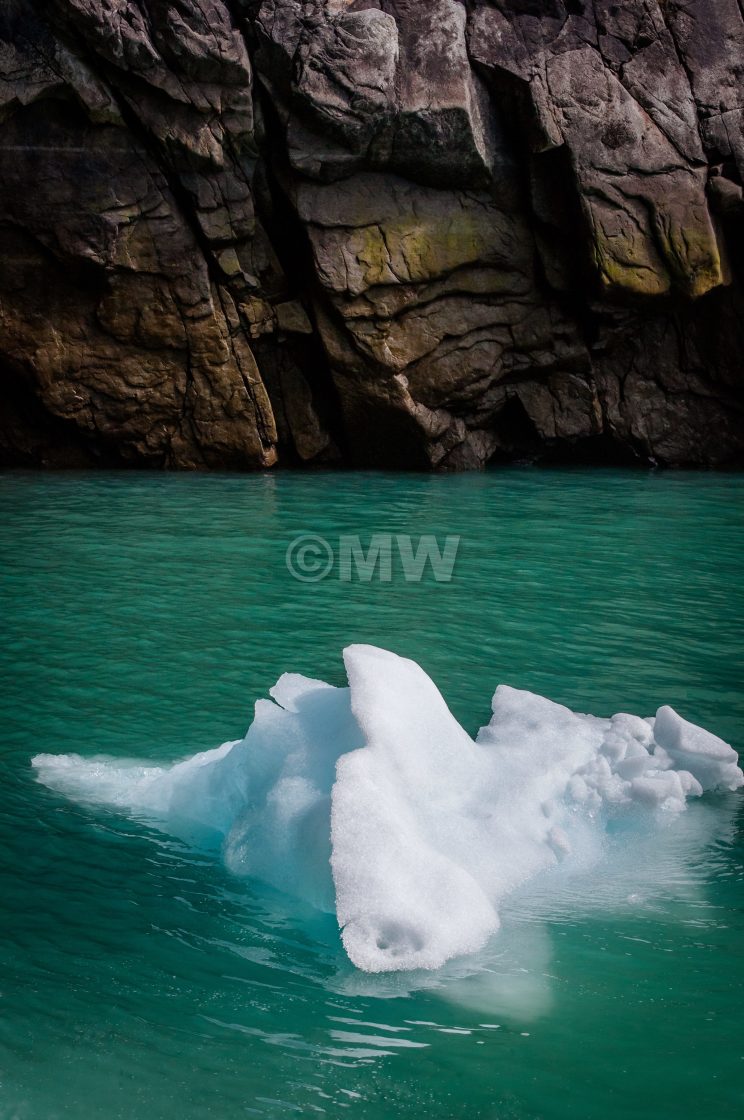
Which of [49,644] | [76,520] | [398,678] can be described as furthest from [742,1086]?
[76,520]

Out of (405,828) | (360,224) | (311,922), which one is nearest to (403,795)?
(405,828)

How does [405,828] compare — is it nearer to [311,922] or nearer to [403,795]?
[403,795]

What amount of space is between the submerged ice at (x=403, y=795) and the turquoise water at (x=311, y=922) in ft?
0.34

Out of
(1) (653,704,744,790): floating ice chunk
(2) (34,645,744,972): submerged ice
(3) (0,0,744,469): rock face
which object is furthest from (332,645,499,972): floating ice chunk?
(3) (0,0,744,469): rock face

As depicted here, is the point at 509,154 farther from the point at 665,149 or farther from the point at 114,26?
the point at 114,26

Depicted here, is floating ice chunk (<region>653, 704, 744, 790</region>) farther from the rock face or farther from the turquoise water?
the rock face

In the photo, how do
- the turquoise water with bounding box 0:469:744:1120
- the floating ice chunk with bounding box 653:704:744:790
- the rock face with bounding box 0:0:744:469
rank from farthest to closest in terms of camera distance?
the rock face with bounding box 0:0:744:469 → the floating ice chunk with bounding box 653:704:744:790 → the turquoise water with bounding box 0:469:744:1120

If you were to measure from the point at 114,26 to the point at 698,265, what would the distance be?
27.7 ft

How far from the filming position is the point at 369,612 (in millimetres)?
6754

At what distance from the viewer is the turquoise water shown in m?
2.18

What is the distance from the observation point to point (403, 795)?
2.99 metres

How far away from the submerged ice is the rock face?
11.9m

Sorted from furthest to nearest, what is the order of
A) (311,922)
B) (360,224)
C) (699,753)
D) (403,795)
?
(360,224) → (699,753) → (403,795) → (311,922)

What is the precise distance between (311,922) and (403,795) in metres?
0.43
